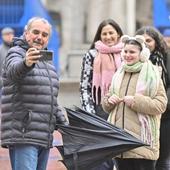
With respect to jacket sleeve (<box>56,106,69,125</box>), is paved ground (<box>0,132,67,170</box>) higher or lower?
lower

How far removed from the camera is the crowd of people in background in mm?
4828

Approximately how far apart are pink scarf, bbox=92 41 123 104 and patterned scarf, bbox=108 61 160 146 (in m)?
0.70

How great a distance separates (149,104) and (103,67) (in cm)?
103

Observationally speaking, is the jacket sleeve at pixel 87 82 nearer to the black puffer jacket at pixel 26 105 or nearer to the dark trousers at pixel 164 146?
the dark trousers at pixel 164 146

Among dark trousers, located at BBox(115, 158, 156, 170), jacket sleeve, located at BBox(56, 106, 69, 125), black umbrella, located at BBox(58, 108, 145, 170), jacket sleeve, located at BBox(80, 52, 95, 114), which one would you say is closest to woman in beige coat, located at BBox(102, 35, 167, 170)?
dark trousers, located at BBox(115, 158, 156, 170)

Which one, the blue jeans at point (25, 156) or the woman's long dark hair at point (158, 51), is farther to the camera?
the woman's long dark hair at point (158, 51)

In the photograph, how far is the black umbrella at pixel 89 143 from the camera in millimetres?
5105

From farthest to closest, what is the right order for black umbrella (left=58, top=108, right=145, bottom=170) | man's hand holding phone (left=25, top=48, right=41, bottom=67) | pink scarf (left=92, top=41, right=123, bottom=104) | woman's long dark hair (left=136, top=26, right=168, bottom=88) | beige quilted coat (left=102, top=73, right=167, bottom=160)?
1. pink scarf (left=92, top=41, right=123, bottom=104)
2. woman's long dark hair (left=136, top=26, right=168, bottom=88)
3. beige quilted coat (left=102, top=73, right=167, bottom=160)
4. black umbrella (left=58, top=108, right=145, bottom=170)
5. man's hand holding phone (left=25, top=48, right=41, bottom=67)

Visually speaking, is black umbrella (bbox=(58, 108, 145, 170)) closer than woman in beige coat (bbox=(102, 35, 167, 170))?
Yes

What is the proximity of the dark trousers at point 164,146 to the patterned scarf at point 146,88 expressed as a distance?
1.96ft

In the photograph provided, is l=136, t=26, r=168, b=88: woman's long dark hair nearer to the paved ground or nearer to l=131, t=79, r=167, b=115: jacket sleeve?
l=131, t=79, r=167, b=115: jacket sleeve

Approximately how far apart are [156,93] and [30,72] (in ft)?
3.47

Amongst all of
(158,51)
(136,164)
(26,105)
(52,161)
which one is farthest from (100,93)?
(52,161)

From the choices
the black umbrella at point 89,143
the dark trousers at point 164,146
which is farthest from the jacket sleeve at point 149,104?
the dark trousers at point 164,146
